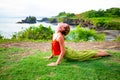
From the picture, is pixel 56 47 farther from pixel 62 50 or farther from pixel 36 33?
pixel 36 33

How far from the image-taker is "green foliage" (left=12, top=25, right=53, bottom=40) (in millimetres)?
16844

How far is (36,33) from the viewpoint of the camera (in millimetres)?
17297

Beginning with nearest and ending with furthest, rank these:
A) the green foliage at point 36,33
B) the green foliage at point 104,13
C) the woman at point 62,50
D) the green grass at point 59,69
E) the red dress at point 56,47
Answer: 1. the green grass at point 59,69
2. the woman at point 62,50
3. the red dress at point 56,47
4. the green foliage at point 36,33
5. the green foliage at point 104,13

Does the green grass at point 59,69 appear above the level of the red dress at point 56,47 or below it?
below

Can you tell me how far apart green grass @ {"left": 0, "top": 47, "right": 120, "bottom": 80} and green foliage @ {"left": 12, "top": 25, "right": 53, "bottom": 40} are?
9.48 metres

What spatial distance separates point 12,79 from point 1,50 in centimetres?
331

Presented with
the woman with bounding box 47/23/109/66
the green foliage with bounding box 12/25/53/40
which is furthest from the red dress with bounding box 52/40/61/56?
the green foliage with bounding box 12/25/53/40

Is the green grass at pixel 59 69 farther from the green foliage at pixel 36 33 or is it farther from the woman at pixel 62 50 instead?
the green foliage at pixel 36 33

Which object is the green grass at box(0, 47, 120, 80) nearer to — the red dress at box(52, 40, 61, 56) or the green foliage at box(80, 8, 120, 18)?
the red dress at box(52, 40, 61, 56)

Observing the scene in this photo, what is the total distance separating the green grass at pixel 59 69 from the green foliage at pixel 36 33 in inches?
373

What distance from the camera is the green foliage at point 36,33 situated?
1684cm

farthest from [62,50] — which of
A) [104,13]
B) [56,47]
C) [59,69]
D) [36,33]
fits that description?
[104,13]

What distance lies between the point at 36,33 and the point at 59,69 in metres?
11.4

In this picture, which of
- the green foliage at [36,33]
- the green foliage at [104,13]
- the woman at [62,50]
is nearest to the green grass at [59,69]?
the woman at [62,50]
